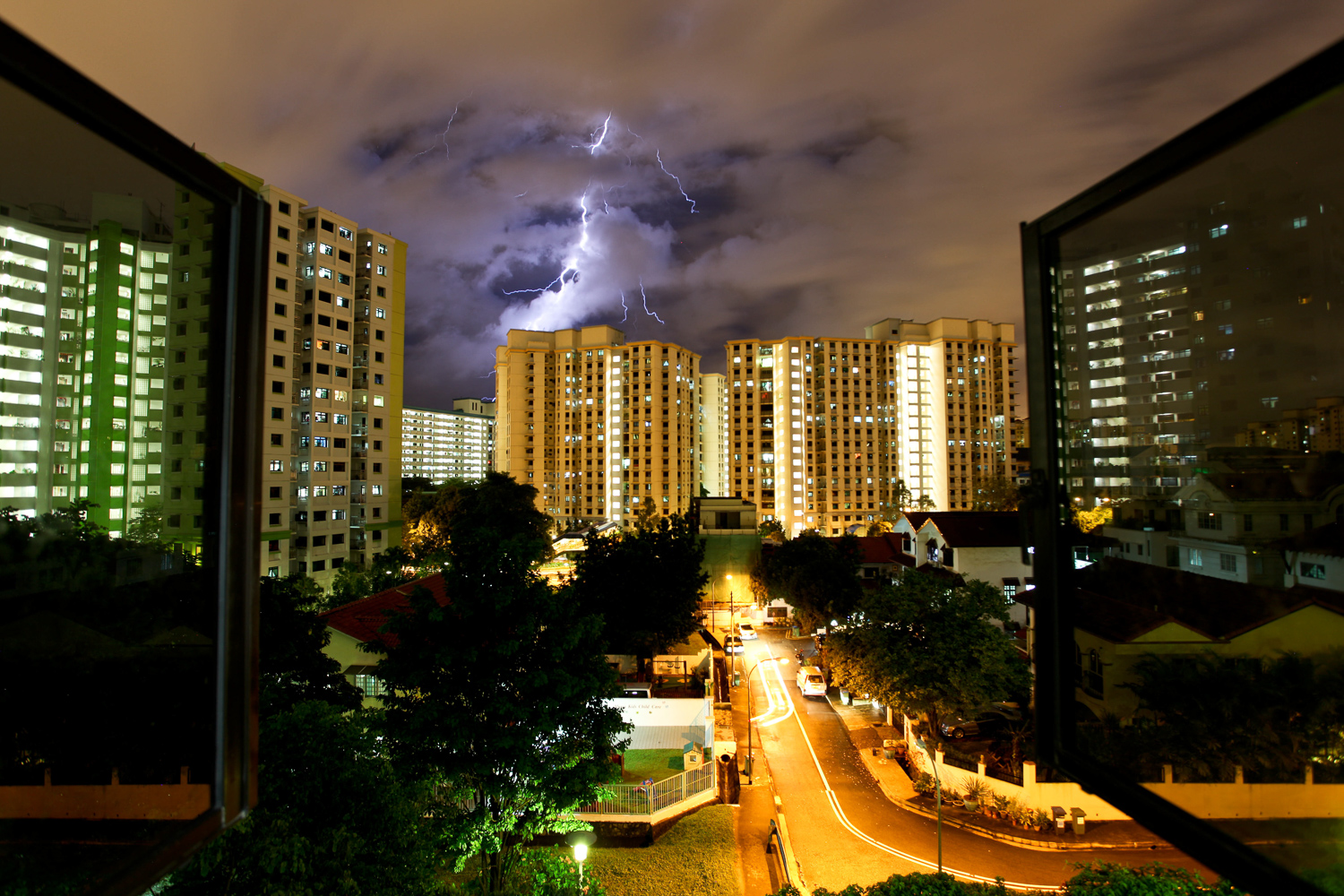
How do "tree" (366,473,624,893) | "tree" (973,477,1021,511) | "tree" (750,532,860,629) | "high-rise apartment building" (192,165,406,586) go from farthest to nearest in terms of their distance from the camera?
"tree" (973,477,1021,511) → "high-rise apartment building" (192,165,406,586) → "tree" (750,532,860,629) → "tree" (366,473,624,893)

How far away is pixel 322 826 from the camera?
656cm

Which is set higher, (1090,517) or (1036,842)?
(1090,517)

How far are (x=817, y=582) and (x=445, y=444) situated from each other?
139975mm

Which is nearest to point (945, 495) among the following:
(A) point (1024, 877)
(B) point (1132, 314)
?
(A) point (1024, 877)

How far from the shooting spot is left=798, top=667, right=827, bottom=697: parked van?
80.9 ft

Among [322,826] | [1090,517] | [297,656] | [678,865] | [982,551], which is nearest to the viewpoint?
[1090,517]

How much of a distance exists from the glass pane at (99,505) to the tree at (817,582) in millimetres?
27549

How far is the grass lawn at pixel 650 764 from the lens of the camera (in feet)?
52.6

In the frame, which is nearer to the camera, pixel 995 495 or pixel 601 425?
pixel 995 495

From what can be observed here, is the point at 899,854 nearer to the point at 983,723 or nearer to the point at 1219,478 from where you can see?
the point at 983,723

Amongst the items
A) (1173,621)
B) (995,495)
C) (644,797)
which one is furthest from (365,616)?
(995,495)

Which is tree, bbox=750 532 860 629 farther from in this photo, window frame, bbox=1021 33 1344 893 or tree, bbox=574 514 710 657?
window frame, bbox=1021 33 1344 893

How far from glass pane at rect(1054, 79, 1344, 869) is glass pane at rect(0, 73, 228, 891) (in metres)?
3.35

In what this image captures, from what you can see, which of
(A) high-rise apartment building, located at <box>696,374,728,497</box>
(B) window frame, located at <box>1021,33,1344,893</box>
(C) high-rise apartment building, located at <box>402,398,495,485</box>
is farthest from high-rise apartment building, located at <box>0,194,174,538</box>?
(C) high-rise apartment building, located at <box>402,398,495,485</box>
